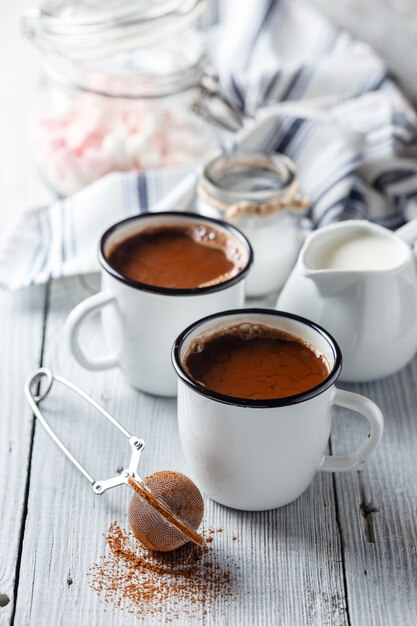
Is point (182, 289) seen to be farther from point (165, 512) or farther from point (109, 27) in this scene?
point (109, 27)

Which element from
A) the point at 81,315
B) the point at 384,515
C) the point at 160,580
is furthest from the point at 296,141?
the point at 160,580

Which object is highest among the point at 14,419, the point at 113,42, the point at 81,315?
the point at 113,42

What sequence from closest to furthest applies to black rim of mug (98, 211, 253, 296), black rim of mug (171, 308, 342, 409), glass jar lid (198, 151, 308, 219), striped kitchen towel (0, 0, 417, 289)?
black rim of mug (171, 308, 342, 409)
black rim of mug (98, 211, 253, 296)
glass jar lid (198, 151, 308, 219)
striped kitchen towel (0, 0, 417, 289)

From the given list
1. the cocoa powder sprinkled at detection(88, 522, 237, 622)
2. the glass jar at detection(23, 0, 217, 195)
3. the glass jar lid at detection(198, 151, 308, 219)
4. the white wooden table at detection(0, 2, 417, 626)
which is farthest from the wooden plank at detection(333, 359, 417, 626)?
the glass jar at detection(23, 0, 217, 195)

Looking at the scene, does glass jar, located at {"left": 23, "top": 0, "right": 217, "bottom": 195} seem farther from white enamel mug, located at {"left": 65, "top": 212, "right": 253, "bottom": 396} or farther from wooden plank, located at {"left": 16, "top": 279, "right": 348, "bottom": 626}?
wooden plank, located at {"left": 16, "top": 279, "right": 348, "bottom": 626}

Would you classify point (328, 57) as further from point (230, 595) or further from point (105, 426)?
point (230, 595)

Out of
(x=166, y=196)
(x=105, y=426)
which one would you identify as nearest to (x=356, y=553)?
(x=105, y=426)

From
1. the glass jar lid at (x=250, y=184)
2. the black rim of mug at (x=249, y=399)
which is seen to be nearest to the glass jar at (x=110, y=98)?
the glass jar lid at (x=250, y=184)
